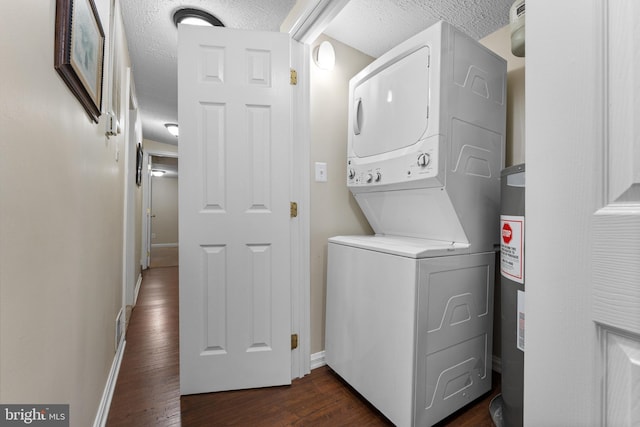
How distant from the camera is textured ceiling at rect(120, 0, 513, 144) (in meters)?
1.74

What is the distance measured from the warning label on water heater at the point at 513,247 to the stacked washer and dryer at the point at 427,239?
0.16 meters

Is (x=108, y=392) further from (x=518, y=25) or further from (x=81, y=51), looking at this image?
(x=518, y=25)

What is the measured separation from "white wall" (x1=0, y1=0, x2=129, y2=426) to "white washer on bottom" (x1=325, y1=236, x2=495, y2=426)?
4.10ft

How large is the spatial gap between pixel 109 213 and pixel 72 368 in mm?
960

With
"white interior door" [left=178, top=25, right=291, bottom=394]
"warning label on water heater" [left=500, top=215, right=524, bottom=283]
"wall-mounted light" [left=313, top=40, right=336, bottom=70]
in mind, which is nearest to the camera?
"warning label on water heater" [left=500, top=215, right=524, bottom=283]

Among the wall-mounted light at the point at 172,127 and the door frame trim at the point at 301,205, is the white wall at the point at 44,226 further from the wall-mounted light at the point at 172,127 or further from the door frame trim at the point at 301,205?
the wall-mounted light at the point at 172,127

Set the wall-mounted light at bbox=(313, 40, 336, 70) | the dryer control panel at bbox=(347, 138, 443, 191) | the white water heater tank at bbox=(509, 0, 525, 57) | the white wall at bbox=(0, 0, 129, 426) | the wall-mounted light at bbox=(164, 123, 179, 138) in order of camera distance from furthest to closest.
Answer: the wall-mounted light at bbox=(164, 123, 179, 138) < the wall-mounted light at bbox=(313, 40, 336, 70) < the white water heater tank at bbox=(509, 0, 525, 57) < the dryer control panel at bbox=(347, 138, 443, 191) < the white wall at bbox=(0, 0, 129, 426)

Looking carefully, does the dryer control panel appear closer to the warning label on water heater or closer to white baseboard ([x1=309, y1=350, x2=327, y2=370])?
the warning label on water heater

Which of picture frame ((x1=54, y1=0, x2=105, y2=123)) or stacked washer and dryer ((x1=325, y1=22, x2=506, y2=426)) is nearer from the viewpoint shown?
picture frame ((x1=54, y1=0, x2=105, y2=123))

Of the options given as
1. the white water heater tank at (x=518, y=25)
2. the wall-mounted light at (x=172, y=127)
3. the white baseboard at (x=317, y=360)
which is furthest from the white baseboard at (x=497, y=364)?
the wall-mounted light at (x=172, y=127)

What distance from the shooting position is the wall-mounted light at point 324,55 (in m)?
1.95

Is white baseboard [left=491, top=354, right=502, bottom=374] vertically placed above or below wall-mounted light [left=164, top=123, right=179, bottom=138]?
below

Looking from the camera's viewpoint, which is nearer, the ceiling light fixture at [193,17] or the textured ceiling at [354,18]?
the textured ceiling at [354,18]

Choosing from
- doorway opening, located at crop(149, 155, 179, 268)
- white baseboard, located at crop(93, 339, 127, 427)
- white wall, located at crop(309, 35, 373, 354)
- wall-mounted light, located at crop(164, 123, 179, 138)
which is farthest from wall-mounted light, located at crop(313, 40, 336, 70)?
doorway opening, located at crop(149, 155, 179, 268)
